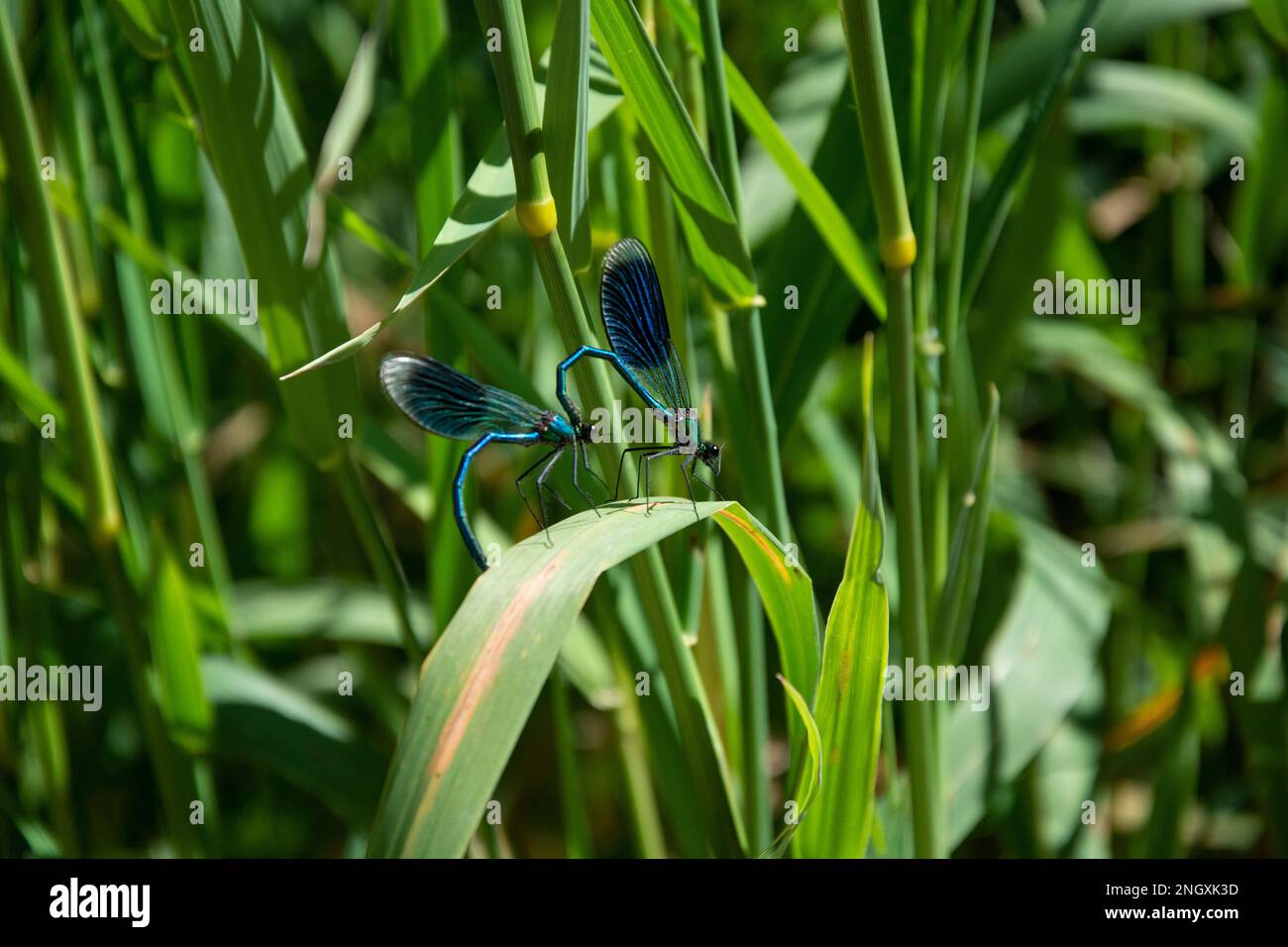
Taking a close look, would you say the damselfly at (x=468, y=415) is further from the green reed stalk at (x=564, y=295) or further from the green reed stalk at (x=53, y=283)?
the green reed stalk at (x=53, y=283)

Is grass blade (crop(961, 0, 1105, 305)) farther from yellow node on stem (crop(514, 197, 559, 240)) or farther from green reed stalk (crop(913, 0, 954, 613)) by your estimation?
yellow node on stem (crop(514, 197, 559, 240))

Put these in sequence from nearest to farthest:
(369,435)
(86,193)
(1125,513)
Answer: (86,193)
(369,435)
(1125,513)

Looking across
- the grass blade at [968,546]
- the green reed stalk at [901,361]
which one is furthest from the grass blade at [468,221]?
the grass blade at [968,546]

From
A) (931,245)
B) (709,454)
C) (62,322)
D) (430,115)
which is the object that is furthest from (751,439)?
(62,322)

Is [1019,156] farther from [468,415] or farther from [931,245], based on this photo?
[468,415]

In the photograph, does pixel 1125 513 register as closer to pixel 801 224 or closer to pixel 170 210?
pixel 801 224
